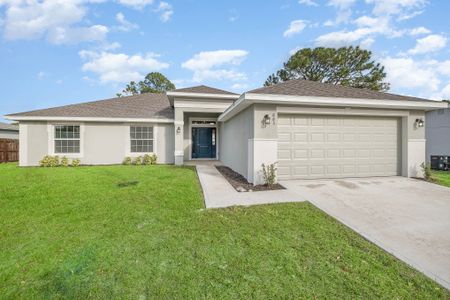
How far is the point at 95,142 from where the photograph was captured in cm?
1202

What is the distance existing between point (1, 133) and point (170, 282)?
2706 centimetres

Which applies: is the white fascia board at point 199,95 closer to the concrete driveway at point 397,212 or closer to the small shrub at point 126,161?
the small shrub at point 126,161

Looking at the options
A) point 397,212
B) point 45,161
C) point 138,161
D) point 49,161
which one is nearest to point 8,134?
point 45,161

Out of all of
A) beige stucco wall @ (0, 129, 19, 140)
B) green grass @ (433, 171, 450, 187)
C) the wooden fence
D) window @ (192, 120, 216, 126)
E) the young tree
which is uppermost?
the young tree

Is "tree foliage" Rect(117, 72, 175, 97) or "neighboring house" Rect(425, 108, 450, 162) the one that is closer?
"neighboring house" Rect(425, 108, 450, 162)

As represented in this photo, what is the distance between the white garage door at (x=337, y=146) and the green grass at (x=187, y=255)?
2741 mm

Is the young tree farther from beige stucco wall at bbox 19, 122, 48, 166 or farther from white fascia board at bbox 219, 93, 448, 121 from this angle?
beige stucco wall at bbox 19, 122, 48, 166

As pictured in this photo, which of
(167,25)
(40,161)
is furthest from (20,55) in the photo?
(167,25)

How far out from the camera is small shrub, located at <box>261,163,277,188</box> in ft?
21.7

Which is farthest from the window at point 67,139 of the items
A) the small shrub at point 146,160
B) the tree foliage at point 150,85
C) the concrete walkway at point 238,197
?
the tree foliage at point 150,85

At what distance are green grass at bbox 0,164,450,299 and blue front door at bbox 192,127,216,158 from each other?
29.5 ft

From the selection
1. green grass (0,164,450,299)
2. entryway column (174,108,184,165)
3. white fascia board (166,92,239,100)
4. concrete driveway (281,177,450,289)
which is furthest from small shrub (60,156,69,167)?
concrete driveway (281,177,450,289)

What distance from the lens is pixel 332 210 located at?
4.65 m

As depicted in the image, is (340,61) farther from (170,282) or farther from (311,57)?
A: (170,282)
